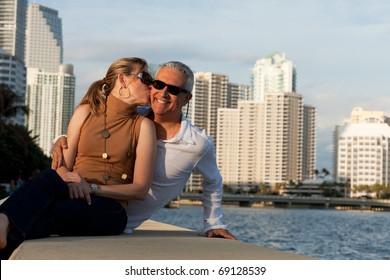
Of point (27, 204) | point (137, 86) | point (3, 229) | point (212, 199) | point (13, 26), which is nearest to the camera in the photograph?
point (3, 229)

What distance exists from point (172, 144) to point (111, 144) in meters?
0.41

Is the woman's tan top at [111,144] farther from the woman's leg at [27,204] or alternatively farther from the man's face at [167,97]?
the woman's leg at [27,204]

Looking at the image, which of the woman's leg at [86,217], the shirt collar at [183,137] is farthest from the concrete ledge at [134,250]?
the shirt collar at [183,137]

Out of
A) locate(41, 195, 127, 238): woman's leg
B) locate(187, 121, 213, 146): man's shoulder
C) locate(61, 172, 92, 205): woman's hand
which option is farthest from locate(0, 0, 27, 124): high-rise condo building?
locate(61, 172, 92, 205): woman's hand

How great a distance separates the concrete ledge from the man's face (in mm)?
824

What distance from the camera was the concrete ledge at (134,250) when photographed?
372 centimetres

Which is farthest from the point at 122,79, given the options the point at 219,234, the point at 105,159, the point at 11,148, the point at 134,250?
the point at 11,148

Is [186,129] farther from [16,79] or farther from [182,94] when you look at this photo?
[16,79]

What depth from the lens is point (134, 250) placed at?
408cm

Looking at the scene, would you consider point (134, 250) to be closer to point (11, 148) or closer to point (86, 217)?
point (86, 217)

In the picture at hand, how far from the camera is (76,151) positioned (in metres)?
5.16

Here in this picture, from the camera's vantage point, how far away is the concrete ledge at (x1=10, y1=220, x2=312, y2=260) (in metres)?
3.72

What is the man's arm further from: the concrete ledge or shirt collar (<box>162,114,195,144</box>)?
the concrete ledge
